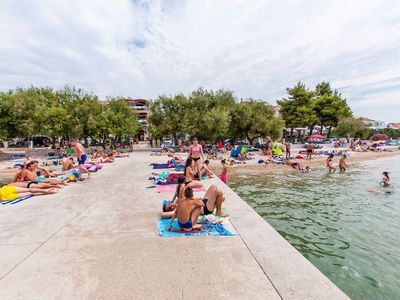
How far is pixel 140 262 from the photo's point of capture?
3.46 m

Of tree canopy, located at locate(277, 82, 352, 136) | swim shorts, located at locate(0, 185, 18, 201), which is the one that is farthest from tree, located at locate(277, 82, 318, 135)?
Answer: swim shorts, located at locate(0, 185, 18, 201)

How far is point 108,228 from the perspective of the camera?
4828 mm

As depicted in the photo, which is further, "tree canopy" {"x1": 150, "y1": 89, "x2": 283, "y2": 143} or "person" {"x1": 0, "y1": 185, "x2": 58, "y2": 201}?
"tree canopy" {"x1": 150, "y1": 89, "x2": 283, "y2": 143}

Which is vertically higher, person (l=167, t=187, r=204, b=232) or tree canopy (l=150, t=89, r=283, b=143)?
tree canopy (l=150, t=89, r=283, b=143)

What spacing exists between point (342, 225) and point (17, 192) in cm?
1010

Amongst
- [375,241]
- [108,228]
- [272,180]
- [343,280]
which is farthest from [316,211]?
[108,228]

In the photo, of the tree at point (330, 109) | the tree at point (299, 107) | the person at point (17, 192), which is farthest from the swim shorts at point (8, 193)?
the tree at point (330, 109)

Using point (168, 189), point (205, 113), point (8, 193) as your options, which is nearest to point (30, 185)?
point (8, 193)

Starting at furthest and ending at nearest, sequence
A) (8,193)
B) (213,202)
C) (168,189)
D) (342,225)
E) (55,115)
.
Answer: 1. (55,115)
2. (168,189)
3. (8,193)
4. (342,225)
5. (213,202)

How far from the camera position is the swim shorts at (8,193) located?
7.20 metres

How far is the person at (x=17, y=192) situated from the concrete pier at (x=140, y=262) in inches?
76.8

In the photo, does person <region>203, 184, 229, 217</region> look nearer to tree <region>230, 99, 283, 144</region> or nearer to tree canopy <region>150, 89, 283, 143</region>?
tree canopy <region>150, 89, 283, 143</region>

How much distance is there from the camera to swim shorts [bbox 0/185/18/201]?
23.6 ft

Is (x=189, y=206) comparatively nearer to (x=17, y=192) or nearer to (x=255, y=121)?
Answer: (x=17, y=192)
